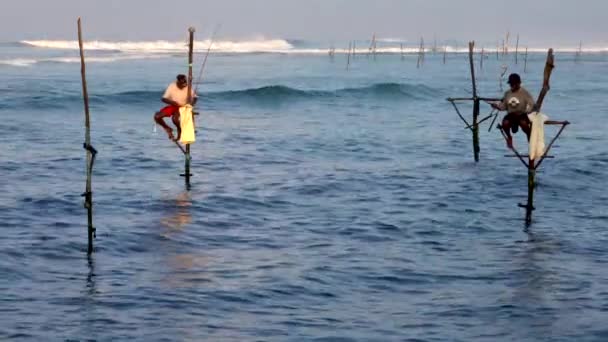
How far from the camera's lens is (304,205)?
61.3 ft

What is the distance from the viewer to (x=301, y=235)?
1608cm

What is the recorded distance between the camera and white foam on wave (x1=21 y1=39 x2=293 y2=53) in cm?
9681

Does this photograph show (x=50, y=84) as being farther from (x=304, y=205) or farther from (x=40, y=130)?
(x=304, y=205)

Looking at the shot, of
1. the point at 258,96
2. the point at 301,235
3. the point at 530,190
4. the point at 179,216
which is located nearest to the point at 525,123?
the point at 530,190

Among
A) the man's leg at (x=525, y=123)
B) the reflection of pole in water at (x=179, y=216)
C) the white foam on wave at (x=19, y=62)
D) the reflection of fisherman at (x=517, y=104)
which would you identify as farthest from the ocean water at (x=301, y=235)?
the white foam on wave at (x=19, y=62)

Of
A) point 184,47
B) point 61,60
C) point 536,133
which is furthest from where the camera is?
point 184,47

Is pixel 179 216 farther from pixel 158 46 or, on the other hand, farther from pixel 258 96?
pixel 158 46

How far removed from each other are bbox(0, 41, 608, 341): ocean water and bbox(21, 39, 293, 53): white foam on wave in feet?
208

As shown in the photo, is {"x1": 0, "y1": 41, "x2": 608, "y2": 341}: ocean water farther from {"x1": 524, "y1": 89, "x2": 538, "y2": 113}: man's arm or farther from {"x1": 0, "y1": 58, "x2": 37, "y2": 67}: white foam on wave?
{"x1": 0, "y1": 58, "x2": 37, "y2": 67}: white foam on wave

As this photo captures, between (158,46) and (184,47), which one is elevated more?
(184,47)

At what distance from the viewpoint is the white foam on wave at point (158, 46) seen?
9681 cm

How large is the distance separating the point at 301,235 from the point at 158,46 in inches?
3501

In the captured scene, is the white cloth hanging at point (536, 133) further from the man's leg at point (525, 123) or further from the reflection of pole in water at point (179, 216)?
the reflection of pole in water at point (179, 216)

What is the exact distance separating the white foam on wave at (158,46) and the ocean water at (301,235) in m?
63.4
